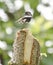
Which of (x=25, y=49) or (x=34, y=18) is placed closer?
(x=25, y=49)

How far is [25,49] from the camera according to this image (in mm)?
915

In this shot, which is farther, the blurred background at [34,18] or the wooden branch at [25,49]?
the blurred background at [34,18]

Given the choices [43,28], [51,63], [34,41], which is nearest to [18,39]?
[34,41]

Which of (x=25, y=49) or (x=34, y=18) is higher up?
(x=34, y=18)

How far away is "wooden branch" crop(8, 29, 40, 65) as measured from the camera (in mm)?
901

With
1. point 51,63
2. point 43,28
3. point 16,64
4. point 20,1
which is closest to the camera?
point 16,64

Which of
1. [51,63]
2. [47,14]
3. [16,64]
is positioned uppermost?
[47,14]

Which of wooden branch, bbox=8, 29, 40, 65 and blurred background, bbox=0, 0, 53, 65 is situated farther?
blurred background, bbox=0, 0, 53, 65

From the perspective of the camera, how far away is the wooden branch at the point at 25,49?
2.96 feet

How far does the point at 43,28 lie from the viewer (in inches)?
114

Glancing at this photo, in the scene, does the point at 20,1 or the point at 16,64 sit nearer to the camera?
the point at 16,64

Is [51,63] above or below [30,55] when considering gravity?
below

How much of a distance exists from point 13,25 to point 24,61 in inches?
81.1

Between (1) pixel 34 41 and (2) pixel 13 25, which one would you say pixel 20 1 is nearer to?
(2) pixel 13 25
